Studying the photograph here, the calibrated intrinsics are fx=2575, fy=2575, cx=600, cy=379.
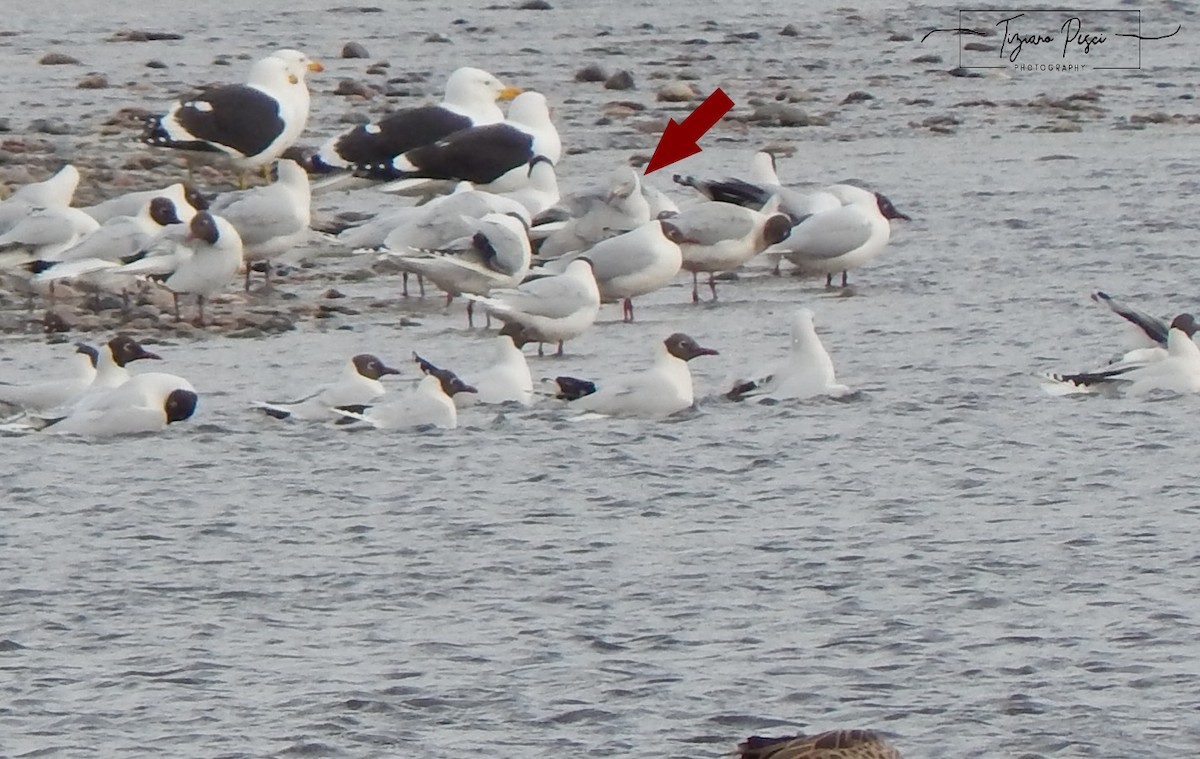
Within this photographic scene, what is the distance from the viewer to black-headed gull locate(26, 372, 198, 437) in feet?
34.8

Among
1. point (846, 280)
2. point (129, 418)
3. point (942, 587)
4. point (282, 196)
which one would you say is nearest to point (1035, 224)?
point (846, 280)

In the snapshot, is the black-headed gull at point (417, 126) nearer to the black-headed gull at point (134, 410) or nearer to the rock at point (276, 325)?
the rock at point (276, 325)

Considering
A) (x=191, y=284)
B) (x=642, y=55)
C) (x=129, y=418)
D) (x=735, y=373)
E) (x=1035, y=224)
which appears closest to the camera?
(x=129, y=418)

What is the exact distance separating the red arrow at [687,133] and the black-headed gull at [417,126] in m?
1.26

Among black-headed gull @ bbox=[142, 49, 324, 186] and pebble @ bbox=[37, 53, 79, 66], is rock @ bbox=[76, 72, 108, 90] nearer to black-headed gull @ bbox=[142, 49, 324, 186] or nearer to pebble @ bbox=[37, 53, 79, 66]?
pebble @ bbox=[37, 53, 79, 66]

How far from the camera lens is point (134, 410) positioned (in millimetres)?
10594

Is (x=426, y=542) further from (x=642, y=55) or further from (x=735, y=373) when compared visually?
(x=642, y=55)

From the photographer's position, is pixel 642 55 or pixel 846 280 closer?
pixel 846 280

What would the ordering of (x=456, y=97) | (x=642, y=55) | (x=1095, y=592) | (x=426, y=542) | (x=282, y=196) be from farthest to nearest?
1. (x=642, y=55)
2. (x=456, y=97)
3. (x=282, y=196)
4. (x=426, y=542)
5. (x=1095, y=592)

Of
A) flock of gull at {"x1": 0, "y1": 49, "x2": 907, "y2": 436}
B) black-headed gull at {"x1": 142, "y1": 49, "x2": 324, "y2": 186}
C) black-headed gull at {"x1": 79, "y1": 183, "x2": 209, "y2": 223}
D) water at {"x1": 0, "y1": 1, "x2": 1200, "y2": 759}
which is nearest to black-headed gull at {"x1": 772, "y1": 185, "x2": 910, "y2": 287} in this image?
flock of gull at {"x1": 0, "y1": 49, "x2": 907, "y2": 436}

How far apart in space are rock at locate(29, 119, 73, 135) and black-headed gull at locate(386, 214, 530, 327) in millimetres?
7104

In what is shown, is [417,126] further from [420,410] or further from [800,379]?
[420,410]

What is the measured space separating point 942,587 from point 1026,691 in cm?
Result: 112

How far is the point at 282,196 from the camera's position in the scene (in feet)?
48.5
